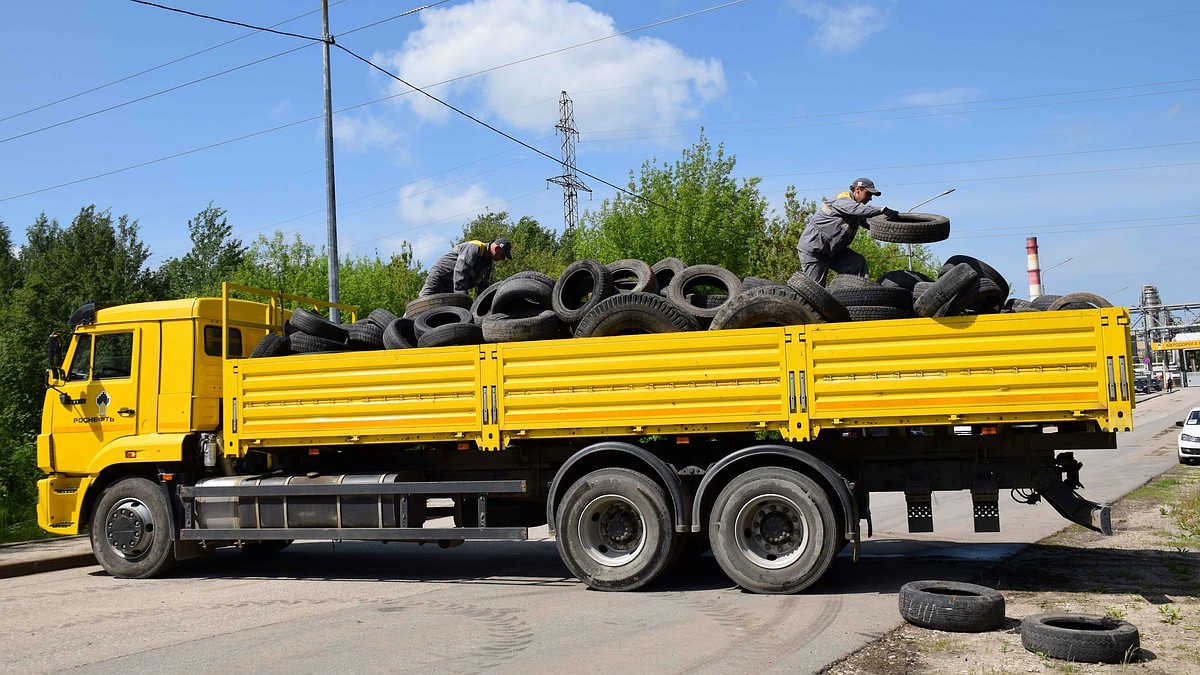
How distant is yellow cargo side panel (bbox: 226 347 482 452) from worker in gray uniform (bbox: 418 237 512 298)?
224 cm

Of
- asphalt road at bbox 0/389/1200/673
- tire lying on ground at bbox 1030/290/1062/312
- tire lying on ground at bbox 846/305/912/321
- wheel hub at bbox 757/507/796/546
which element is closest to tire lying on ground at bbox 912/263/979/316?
tire lying on ground at bbox 846/305/912/321

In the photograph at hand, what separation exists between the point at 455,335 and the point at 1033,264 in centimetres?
7442

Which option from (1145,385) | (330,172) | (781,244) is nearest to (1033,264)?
(1145,385)

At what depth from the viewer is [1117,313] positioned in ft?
24.8

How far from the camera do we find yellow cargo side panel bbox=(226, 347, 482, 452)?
9297 millimetres

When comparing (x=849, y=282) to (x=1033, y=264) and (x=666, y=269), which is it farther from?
(x=1033, y=264)

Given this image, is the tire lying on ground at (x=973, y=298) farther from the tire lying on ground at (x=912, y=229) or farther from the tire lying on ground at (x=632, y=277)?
the tire lying on ground at (x=632, y=277)

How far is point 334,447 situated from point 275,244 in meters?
49.0

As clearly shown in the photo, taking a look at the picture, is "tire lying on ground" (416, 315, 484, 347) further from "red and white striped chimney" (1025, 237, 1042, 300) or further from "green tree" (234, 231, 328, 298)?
"red and white striped chimney" (1025, 237, 1042, 300)

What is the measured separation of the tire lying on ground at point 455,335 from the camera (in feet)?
31.2

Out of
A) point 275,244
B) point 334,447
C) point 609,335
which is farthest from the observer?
point 275,244

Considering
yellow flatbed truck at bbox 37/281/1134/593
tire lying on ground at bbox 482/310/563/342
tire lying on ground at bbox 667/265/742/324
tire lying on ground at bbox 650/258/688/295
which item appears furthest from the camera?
tire lying on ground at bbox 650/258/688/295

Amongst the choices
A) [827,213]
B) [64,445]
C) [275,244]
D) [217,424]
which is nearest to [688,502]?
[827,213]

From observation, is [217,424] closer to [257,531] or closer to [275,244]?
[257,531]
